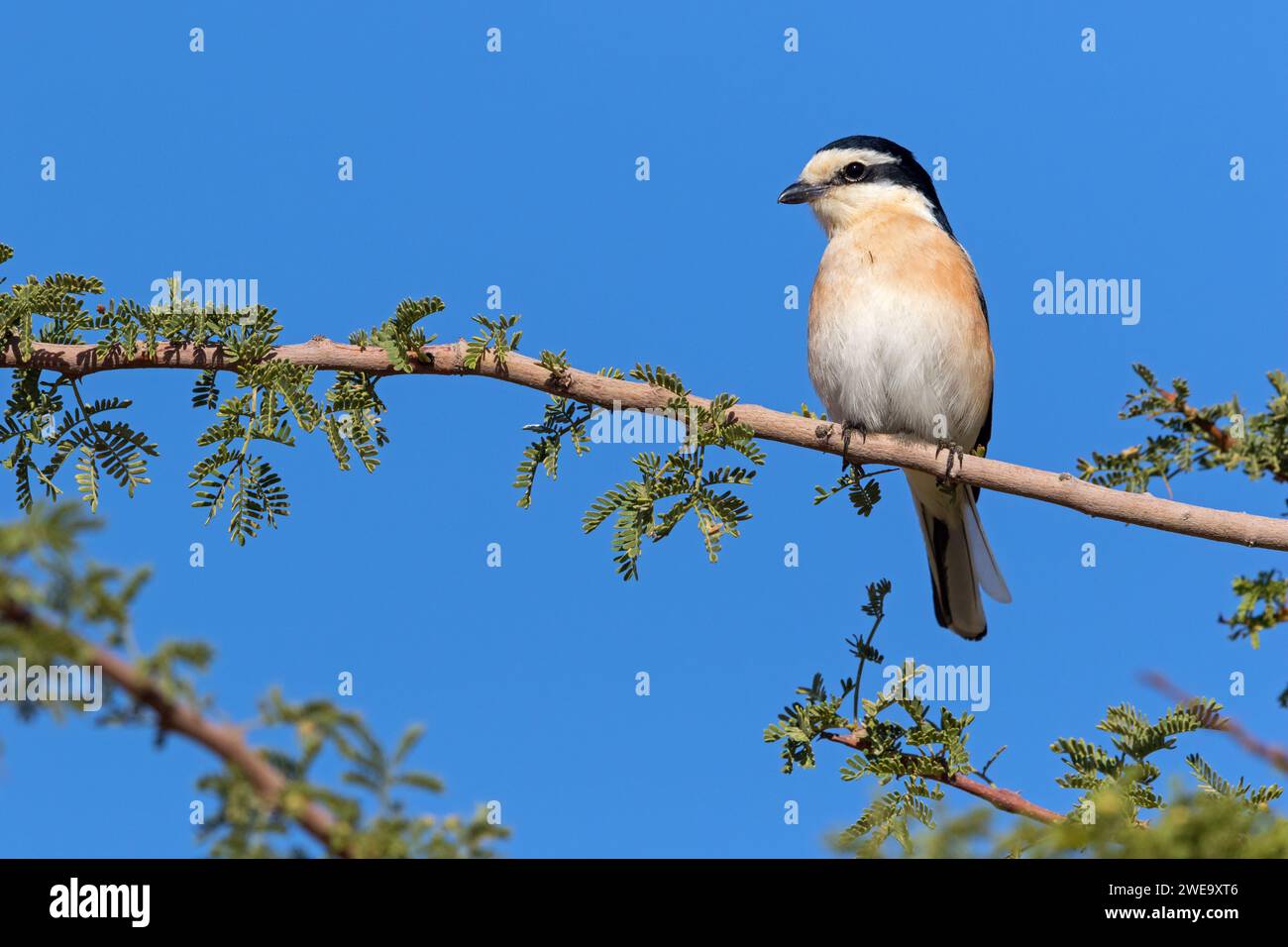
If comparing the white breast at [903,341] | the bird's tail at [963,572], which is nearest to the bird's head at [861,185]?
the white breast at [903,341]

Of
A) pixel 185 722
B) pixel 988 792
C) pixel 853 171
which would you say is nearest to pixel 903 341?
pixel 853 171

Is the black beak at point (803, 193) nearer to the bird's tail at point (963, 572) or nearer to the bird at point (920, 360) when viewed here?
the bird at point (920, 360)

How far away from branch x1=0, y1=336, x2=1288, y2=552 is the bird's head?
3.00 metres

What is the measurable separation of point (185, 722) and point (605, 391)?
2620 millimetres

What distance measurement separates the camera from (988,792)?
9.62 feet

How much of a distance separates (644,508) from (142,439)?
55.1 inches

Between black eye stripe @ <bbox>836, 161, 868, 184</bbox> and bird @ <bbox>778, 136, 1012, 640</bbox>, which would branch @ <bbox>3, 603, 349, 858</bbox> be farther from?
black eye stripe @ <bbox>836, 161, 868, 184</bbox>

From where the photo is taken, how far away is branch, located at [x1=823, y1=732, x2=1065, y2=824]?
104 inches

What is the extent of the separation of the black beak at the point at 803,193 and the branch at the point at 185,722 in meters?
5.89

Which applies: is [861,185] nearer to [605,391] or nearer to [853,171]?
[853,171]
